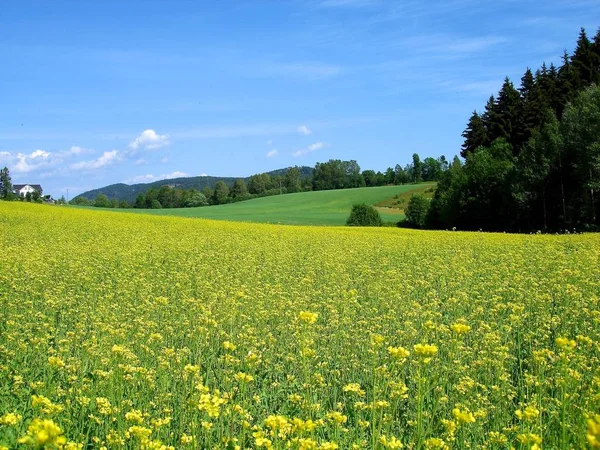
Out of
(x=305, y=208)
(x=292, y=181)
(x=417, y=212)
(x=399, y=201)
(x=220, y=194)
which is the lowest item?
(x=417, y=212)

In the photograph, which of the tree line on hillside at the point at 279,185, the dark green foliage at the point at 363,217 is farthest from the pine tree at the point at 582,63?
the tree line on hillside at the point at 279,185

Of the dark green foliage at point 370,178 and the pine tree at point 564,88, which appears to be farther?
the dark green foliage at point 370,178

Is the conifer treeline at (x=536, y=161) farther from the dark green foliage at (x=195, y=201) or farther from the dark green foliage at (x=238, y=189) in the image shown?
the dark green foliage at (x=238, y=189)

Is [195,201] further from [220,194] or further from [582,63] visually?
[582,63]

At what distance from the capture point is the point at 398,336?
8164 millimetres

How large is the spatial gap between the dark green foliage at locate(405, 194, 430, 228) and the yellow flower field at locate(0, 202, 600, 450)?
45348 millimetres

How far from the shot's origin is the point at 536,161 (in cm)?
4762

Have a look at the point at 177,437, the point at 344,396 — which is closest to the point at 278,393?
the point at 344,396

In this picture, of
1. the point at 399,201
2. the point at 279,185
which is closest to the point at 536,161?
the point at 399,201

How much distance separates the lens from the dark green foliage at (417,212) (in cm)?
6219

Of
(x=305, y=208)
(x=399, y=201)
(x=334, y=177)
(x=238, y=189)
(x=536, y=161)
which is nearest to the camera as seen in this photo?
(x=536, y=161)

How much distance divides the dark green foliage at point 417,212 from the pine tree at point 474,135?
11949mm

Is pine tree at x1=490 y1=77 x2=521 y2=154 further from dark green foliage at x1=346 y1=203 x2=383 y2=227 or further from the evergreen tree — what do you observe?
the evergreen tree

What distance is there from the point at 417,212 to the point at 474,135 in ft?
50.7
